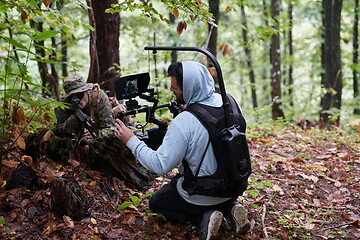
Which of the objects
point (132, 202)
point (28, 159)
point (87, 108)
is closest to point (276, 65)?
point (87, 108)

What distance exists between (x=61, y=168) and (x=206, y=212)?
1.84 metres

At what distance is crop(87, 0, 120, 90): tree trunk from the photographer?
6520 millimetres

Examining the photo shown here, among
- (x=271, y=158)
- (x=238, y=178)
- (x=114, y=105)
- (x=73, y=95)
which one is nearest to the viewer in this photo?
(x=238, y=178)

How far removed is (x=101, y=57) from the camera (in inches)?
275

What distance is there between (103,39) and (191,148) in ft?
14.8

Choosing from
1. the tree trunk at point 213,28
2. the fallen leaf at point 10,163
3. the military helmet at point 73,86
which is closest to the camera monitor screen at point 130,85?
the fallen leaf at point 10,163

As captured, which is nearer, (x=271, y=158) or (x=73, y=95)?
(x=73, y=95)

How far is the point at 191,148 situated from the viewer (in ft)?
10.3

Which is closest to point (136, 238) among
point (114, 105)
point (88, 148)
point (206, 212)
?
point (206, 212)

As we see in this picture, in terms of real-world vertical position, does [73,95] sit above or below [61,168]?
above

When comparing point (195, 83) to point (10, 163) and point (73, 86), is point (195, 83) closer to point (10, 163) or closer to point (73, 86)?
point (10, 163)

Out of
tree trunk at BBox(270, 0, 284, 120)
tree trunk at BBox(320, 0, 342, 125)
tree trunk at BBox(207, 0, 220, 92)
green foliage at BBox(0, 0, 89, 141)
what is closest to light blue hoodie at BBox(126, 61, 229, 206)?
green foliage at BBox(0, 0, 89, 141)

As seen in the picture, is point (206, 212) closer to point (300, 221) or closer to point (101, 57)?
point (300, 221)

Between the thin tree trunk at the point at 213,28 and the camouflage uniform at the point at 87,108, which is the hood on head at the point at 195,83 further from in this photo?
the thin tree trunk at the point at 213,28
